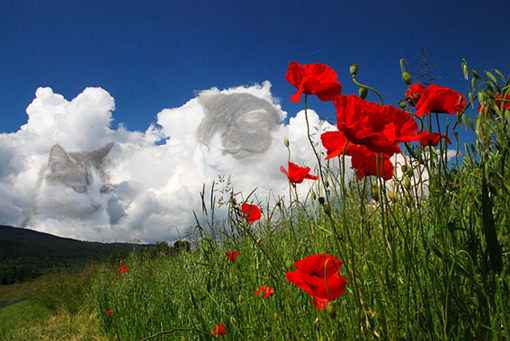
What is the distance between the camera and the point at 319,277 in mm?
839

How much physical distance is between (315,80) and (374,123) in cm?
23

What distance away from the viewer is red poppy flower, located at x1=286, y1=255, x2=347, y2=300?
81cm

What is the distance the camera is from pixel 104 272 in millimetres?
→ 6363

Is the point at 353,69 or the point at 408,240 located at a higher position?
the point at 353,69

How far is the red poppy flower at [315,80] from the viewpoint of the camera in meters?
0.90

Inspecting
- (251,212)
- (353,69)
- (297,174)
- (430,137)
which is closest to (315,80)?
(353,69)

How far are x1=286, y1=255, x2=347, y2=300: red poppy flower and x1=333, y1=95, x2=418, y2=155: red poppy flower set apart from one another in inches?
13.0

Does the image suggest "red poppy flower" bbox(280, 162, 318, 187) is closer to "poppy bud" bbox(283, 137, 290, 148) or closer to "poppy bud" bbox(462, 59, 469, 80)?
"poppy bud" bbox(283, 137, 290, 148)

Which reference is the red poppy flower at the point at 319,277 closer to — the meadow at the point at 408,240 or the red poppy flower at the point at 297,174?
the meadow at the point at 408,240

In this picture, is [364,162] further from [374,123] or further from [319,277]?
[319,277]

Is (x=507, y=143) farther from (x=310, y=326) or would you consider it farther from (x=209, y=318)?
(x=209, y=318)

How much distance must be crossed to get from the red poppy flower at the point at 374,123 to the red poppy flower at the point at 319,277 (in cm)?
33

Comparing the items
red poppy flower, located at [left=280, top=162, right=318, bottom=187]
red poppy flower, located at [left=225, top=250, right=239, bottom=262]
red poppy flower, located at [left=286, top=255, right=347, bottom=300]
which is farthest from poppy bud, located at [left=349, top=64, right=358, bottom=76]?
red poppy flower, located at [left=225, top=250, right=239, bottom=262]

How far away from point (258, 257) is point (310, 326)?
0.61 m
